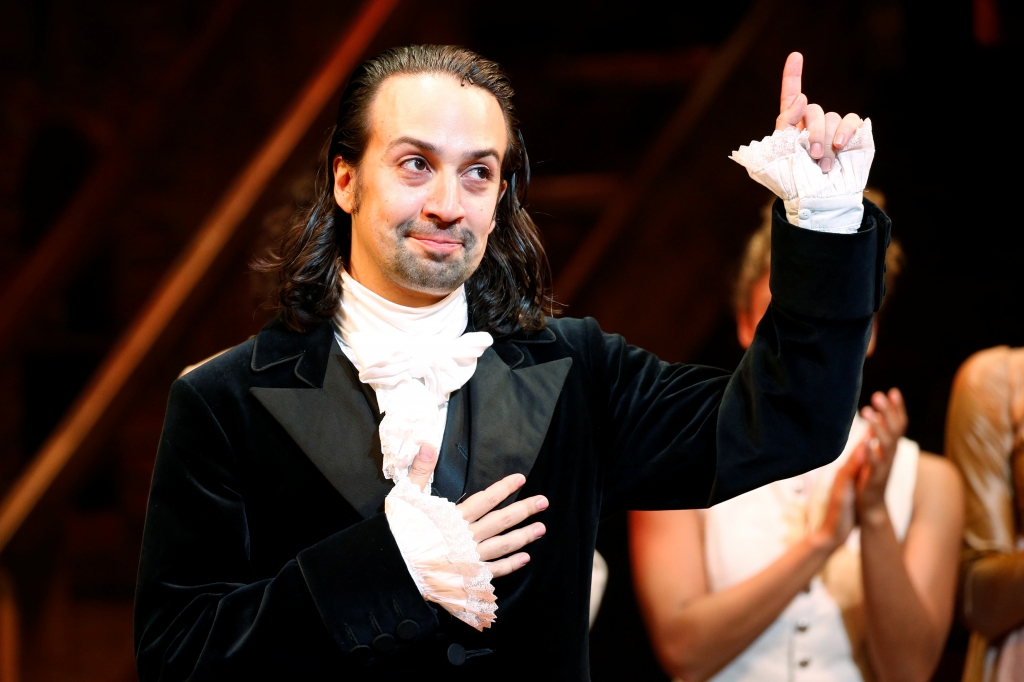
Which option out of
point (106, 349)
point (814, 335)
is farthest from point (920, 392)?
point (106, 349)

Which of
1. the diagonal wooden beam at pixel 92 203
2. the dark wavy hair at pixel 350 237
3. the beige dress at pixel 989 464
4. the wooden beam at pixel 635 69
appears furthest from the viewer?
the wooden beam at pixel 635 69

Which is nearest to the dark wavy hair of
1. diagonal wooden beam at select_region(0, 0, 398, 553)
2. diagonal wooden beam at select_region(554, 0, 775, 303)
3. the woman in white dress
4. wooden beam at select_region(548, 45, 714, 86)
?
the woman in white dress

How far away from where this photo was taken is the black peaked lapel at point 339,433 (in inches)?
58.3

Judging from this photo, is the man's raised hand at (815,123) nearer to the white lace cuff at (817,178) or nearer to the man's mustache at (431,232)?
the white lace cuff at (817,178)

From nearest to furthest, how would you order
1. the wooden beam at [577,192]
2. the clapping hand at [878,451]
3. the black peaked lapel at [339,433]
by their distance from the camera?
the black peaked lapel at [339,433]
the clapping hand at [878,451]
the wooden beam at [577,192]

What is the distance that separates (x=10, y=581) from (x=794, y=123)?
8.09 feet

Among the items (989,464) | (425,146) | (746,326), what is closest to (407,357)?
(425,146)

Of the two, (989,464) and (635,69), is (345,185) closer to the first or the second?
(989,464)

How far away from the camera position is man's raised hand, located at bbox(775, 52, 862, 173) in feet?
4.43

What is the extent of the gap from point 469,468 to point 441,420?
84mm

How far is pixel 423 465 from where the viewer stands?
1.43 m

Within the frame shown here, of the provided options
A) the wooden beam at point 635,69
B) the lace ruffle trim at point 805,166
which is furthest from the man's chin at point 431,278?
the wooden beam at point 635,69

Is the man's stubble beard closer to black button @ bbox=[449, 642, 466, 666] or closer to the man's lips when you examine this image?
the man's lips

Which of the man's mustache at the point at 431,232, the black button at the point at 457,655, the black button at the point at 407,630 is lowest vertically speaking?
the black button at the point at 457,655
